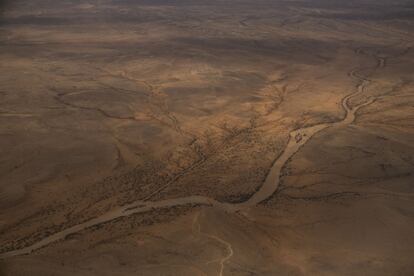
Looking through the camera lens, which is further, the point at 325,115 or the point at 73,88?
the point at 73,88

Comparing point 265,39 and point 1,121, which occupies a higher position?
point 265,39

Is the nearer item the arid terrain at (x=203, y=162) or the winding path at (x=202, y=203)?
the arid terrain at (x=203, y=162)

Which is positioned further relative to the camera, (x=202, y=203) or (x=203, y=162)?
(x=203, y=162)

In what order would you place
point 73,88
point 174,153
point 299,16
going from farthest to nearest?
point 299,16
point 73,88
point 174,153

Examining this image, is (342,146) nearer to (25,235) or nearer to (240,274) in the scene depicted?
(240,274)

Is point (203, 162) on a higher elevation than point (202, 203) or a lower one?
higher

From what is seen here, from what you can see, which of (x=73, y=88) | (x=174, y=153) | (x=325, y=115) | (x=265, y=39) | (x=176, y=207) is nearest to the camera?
(x=176, y=207)

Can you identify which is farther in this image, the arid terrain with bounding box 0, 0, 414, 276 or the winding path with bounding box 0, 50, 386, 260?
the winding path with bounding box 0, 50, 386, 260

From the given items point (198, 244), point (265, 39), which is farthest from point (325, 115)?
point (265, 39)
